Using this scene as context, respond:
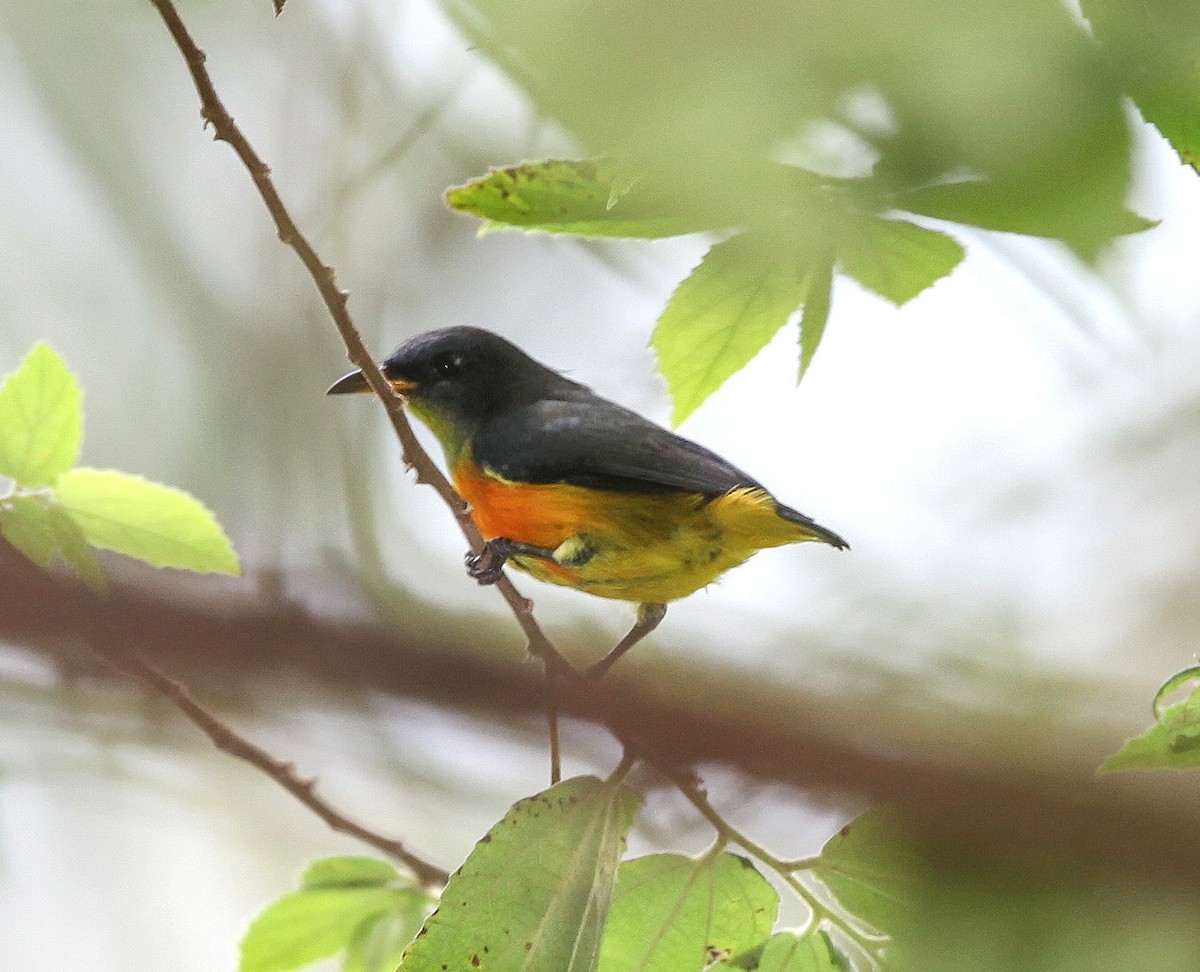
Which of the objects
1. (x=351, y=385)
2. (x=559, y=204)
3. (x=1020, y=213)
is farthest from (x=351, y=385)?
(x=1020, y=213)

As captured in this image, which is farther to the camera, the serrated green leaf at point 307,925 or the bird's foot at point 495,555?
the bird's foot at point 495,555

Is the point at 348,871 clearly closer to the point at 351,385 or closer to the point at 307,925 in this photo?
the point at 307,925

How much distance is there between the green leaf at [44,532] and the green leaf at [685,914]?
54 centimetres

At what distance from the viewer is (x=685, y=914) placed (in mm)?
1092

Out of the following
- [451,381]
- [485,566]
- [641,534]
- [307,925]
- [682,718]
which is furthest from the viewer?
[451,381]

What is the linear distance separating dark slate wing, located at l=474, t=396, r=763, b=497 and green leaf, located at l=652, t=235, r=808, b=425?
977mm

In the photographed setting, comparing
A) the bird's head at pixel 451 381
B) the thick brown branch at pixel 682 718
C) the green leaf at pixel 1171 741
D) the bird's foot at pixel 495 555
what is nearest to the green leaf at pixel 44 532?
the thick brown branch at pixel 682 718

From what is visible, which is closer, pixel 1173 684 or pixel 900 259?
pixel 1173 684

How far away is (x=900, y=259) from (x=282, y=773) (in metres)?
0.84

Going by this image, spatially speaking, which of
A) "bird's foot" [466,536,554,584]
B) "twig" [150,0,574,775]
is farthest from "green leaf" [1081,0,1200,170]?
"bird's foot" [466,536,554,584]

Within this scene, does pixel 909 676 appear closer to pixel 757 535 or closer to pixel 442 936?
pixel 757 535

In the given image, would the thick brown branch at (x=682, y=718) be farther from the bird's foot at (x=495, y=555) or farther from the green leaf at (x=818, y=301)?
the bird's foot at (x=495, y=555)

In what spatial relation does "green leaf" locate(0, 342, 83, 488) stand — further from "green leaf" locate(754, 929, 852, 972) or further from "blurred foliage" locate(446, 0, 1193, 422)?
"green leaf" locate(754, 929, 852, 972)

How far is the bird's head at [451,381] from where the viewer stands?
2445 millimetres
